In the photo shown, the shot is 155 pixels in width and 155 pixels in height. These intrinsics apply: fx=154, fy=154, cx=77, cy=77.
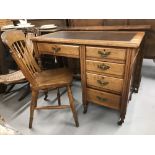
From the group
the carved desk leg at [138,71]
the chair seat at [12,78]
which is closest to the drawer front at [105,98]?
the carved desk leg at [138,71]

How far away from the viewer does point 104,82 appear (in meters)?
1.36

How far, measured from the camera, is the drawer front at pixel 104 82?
1.31 m

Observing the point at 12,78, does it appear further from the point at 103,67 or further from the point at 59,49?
the point at 103,67

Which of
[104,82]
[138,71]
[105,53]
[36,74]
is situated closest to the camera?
[105,53]

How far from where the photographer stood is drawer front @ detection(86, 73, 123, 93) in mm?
1308

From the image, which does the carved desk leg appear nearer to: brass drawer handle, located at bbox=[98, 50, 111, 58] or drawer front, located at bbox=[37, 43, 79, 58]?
brass drawer handle, located at bbox=[98, 50, 111, 58]

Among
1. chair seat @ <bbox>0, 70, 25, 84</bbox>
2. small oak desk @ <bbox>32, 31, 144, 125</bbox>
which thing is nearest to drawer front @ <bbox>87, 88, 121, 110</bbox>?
small oak desk @ <bbox>32, 31, 144, 125</bbox>

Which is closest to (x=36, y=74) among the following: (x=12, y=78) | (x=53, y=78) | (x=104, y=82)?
(x=53, y=78)

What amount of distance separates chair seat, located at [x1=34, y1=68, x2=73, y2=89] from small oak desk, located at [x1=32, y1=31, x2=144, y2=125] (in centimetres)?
17

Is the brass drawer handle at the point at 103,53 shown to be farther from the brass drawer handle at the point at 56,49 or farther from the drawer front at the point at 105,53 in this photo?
the brass drawer handle at the point at 56,49

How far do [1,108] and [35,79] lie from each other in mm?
756

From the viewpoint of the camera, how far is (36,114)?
172 centimetres

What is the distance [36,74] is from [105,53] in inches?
28.9
